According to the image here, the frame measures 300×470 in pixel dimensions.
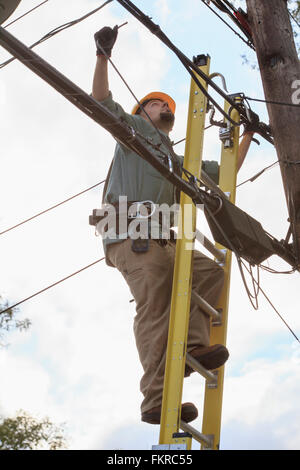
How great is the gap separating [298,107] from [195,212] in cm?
121

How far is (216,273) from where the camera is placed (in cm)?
486

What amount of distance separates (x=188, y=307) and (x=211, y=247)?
93cm

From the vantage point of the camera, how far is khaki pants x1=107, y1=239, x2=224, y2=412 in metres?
4.25

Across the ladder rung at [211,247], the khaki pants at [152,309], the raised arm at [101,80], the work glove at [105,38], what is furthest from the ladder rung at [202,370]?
the work glove at [105,38]

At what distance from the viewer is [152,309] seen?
4.36 m

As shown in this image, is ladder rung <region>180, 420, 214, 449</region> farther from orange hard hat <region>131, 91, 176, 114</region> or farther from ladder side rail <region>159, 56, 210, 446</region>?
orange hard hat <region>131, 91, 176, 114</region>

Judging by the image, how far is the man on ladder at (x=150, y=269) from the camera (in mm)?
4219

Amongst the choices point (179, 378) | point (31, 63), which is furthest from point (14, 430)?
point (31, 63)

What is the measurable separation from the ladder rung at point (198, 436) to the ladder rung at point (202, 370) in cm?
35

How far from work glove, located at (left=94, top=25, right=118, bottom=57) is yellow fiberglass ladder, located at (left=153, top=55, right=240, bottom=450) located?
1.12m

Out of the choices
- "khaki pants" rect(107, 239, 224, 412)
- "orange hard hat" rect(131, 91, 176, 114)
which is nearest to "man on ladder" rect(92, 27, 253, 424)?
"khaki pants" rect(107, 239, 224, 412)

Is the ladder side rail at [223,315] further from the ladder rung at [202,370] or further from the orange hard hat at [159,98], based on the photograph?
the orange hard hat at [159,98]

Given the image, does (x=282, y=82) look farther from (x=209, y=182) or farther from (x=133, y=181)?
(x=133, y=181)
